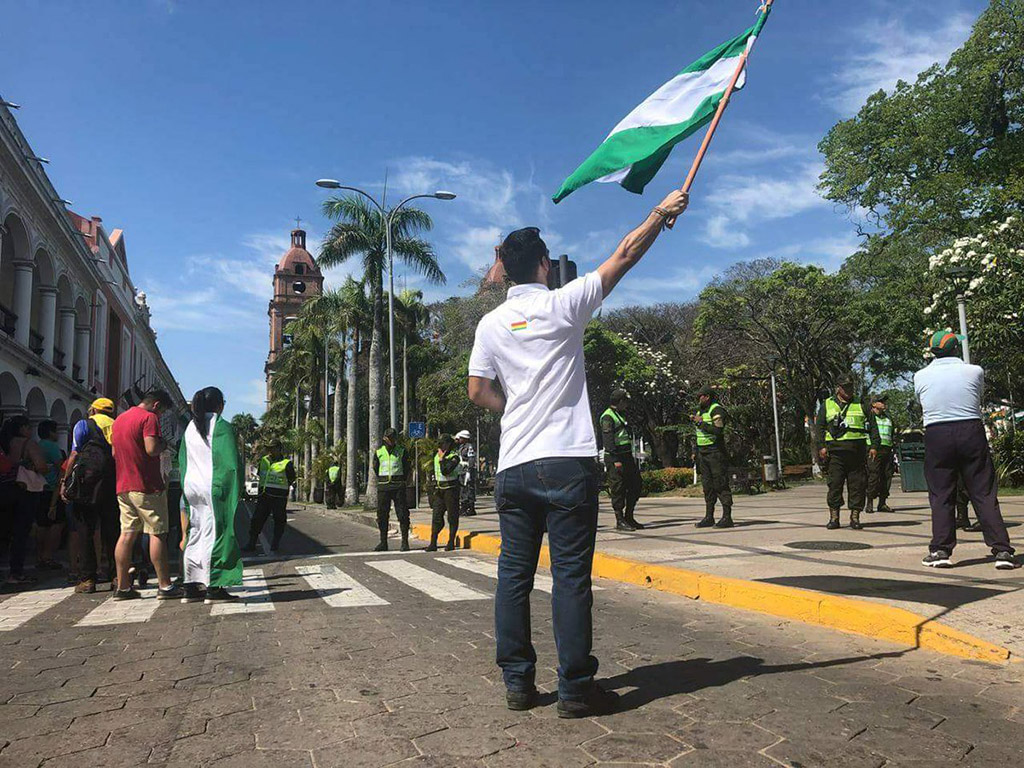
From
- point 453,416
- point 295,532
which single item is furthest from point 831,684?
point 453,416

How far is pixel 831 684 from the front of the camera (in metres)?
3.25

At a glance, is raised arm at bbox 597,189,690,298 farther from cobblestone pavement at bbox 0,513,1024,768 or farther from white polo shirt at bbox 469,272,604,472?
cobblestone pavement at bbox 0,513,1024,768

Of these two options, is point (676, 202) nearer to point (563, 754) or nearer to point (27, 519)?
point (563, 754)

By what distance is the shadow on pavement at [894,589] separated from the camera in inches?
179

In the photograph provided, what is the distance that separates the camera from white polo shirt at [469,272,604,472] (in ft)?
10.1

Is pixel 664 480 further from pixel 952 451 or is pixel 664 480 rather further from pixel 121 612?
pixel 121 612

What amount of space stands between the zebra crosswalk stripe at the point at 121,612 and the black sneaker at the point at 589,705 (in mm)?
3687

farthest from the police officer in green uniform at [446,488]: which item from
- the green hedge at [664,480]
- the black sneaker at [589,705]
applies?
the green hedge at [664,480]

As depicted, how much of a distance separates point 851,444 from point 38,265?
23.6m

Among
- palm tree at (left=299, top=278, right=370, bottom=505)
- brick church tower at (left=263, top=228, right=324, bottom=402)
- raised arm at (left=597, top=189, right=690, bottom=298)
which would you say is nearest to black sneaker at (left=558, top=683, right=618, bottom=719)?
raised arm at (left=597, top=189, right=690, bottom=298)

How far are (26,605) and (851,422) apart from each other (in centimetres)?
842

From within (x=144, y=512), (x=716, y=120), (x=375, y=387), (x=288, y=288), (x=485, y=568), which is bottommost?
(x=485, y=568)

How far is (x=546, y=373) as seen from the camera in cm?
314

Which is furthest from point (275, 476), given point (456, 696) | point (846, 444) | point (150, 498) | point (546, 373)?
point (546, 373)
